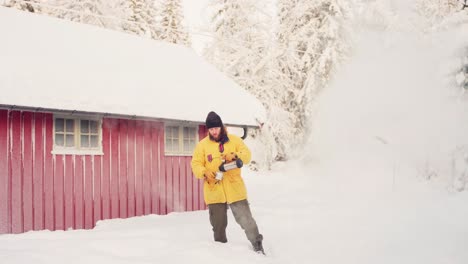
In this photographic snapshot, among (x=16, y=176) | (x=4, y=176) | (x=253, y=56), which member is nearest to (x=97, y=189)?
(x=16, y=176)

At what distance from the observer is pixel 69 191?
9.10 metres

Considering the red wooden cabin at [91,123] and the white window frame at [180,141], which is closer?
the red wooden cabin at [91,123]

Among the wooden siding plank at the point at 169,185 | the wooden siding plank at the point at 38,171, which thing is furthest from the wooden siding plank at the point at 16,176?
the wooden siding plank at the point at 169,185

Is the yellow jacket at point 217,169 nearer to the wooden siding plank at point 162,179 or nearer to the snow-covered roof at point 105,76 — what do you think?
the snow-covered roof at point 105,76

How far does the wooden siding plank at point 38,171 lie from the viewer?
859cm

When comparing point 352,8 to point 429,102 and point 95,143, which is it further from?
point 95,143

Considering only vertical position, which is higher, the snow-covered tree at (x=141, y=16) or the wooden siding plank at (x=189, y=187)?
the snow-covered tree at (x=141, y=16)

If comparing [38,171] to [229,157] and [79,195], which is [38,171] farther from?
[229,157]

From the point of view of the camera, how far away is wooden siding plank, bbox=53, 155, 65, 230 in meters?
8.88

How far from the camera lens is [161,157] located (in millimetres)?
10875

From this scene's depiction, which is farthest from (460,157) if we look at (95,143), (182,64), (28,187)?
(28,187)

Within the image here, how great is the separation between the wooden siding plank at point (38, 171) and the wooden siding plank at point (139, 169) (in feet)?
6.99

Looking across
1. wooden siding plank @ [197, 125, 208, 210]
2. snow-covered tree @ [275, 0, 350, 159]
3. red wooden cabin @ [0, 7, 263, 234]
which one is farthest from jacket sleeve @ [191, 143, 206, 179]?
snow-covered tree @ [275, 0, 350, 159]

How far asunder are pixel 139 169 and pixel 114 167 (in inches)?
25.3
